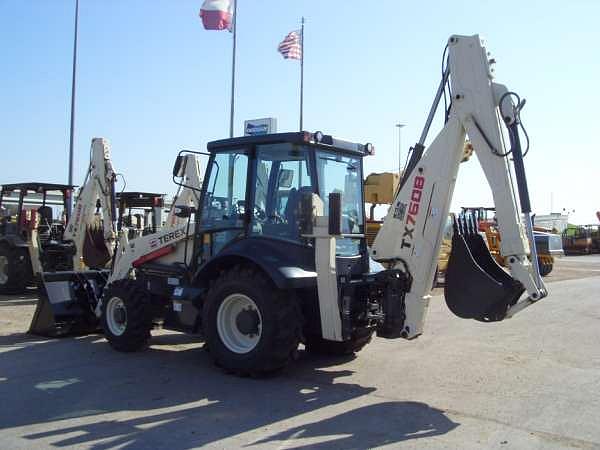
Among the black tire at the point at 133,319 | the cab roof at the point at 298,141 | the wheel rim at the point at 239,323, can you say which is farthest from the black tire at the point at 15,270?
the wheel rim at the point at 239,323

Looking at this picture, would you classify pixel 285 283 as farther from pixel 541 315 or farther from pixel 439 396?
pixel 541 315

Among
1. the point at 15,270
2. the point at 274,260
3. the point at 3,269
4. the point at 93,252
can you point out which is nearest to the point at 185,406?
the point at 274,260

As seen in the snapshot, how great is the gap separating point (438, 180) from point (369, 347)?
3146mm

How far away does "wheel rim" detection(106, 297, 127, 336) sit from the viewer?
8.28 meters

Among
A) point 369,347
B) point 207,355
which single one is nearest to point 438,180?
point 369,347

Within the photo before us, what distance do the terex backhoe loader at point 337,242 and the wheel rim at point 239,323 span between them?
0.04 feet

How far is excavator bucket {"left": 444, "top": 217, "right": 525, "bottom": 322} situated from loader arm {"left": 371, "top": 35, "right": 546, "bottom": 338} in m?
0.01

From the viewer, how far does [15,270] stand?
13.7m

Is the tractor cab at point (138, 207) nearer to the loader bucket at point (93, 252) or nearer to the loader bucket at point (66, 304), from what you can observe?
the loader bucket at point (93, 252)

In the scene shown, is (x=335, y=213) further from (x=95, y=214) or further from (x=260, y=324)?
(x=95, y=214)

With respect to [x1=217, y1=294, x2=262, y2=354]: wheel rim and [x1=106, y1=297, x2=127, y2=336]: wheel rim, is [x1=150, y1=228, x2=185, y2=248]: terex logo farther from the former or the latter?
[x1=217, y1=294, x2=262, y2=354]: wheel rim

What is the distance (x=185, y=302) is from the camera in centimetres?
746

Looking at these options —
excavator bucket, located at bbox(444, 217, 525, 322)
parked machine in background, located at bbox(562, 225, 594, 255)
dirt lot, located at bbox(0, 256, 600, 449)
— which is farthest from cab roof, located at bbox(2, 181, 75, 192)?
parked machine in background, located at bbox(562, 225, 594, 255)

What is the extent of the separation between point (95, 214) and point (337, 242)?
8.54 metres
